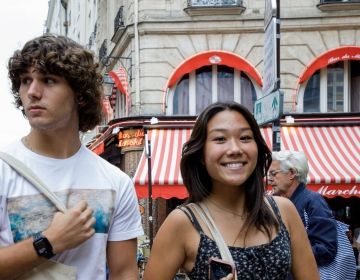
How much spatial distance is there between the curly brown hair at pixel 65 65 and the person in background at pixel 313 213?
9.08ft

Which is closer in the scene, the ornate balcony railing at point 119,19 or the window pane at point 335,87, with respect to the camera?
the window pane at point 335,87

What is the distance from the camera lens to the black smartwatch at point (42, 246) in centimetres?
247

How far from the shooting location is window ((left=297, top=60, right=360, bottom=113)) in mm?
16547

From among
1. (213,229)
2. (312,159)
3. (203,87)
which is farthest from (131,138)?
(213,229)

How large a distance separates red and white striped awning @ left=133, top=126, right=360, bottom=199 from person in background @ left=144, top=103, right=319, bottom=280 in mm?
10157

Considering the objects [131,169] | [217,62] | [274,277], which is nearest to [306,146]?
[217,62]

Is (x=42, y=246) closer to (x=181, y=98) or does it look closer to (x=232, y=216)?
(x=232, y=216)

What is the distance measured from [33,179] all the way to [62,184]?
13 centimetres

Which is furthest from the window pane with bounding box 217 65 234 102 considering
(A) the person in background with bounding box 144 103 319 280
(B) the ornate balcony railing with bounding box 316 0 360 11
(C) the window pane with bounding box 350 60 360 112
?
(A) the person in background with bounding box 144 103 319 280

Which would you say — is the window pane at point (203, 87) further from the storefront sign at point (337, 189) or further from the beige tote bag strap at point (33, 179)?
the beige tote bag strap at point (33, 179)

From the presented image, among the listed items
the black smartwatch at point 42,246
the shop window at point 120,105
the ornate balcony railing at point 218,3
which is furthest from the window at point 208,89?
the black smartwatch at point 42,246

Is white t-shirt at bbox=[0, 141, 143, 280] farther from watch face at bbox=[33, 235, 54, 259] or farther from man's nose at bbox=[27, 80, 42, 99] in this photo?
man's nose at bbox=[27, 80, 42, 99]

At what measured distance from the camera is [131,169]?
56.3ft

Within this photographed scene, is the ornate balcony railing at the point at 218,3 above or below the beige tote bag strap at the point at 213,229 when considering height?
above
